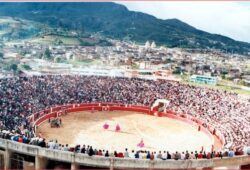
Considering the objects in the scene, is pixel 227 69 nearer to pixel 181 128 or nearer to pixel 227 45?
pixel 181 128

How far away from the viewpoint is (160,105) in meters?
50.1

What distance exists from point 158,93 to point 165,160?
91.6 ft

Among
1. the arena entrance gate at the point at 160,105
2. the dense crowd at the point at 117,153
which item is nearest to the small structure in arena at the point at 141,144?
A: the dense crowd at the point at 117,153

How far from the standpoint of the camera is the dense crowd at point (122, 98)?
119ft

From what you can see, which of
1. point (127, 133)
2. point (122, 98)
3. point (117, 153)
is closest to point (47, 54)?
point (122, 98)

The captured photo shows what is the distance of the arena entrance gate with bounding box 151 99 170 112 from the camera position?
161 ft

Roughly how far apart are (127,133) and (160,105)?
11.7 meters

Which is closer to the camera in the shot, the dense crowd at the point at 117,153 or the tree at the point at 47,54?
the dense crowd at the point at 117,153

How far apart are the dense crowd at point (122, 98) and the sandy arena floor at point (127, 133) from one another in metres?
2.35

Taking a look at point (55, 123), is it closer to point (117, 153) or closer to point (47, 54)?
point (117, 153)

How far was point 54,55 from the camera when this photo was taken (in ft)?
362

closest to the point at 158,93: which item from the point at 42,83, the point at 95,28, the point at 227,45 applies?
the point at 42,83

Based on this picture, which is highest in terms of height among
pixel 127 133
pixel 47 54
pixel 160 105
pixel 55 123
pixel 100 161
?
pixel 47 54

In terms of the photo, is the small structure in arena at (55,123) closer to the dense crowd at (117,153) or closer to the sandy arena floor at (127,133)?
the sandy arena floor at (127,133)
